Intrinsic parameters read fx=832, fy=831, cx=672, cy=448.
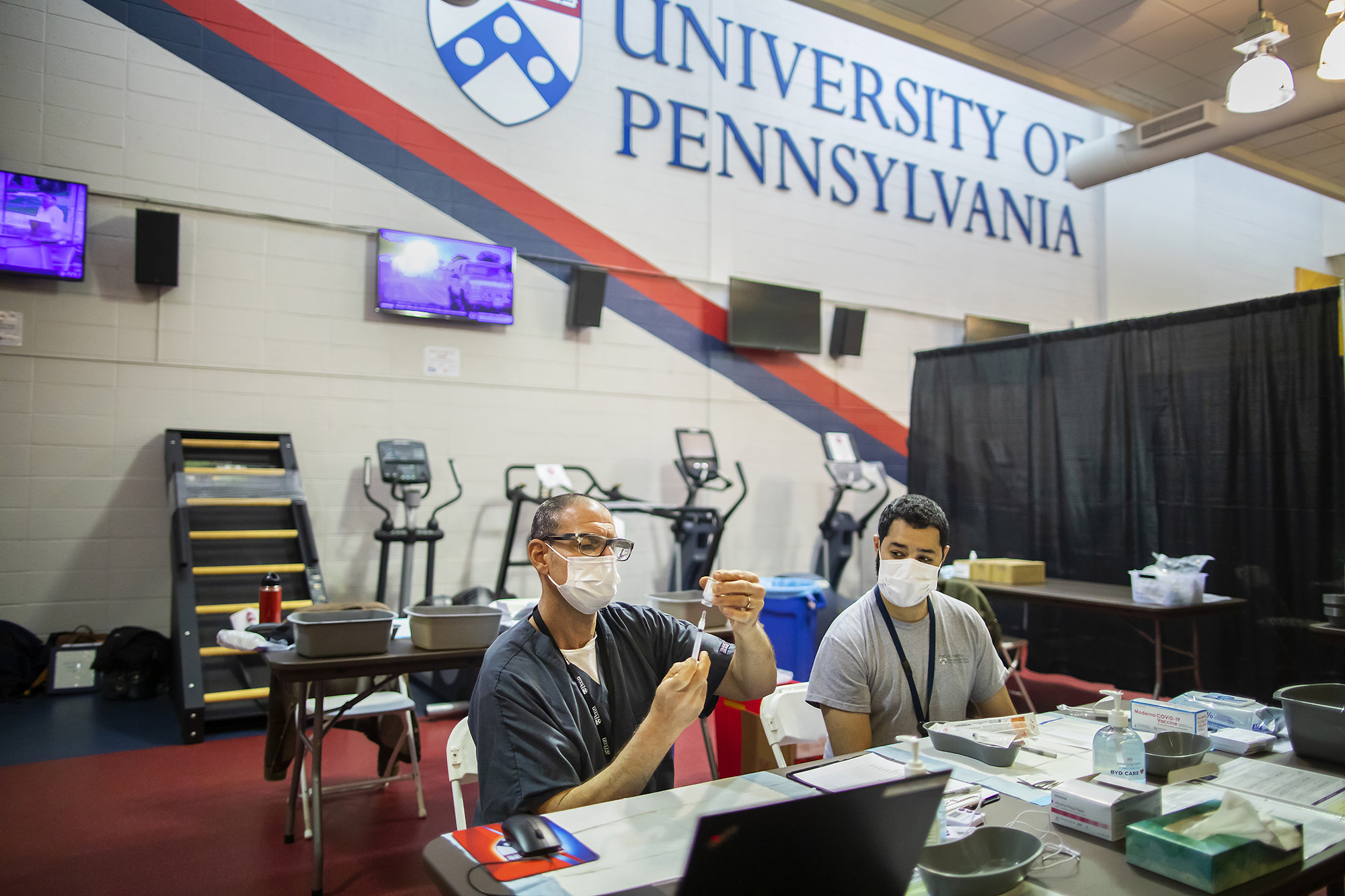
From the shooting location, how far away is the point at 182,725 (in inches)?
158

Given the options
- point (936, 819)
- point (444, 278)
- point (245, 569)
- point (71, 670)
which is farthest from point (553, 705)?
point (444, 278)

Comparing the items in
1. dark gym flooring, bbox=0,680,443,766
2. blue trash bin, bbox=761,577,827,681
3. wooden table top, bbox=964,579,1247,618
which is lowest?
dark gym flooring, bbox=0,680,443,766

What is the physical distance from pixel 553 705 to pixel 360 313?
4.71m

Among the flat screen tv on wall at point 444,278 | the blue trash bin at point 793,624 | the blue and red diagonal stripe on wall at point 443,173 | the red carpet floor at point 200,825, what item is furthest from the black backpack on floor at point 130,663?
the blue trash bin at point 793,624

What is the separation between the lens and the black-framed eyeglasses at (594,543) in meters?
1.86

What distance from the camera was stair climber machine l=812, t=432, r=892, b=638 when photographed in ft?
22.3

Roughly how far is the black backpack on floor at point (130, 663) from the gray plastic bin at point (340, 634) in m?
2.58

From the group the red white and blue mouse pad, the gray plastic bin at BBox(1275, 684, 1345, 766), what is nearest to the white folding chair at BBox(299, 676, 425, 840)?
the red white and blue mouse pad

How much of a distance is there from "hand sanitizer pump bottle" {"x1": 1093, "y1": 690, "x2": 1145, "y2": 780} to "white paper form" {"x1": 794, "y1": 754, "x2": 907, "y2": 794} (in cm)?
41

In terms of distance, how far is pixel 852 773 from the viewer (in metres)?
1.66

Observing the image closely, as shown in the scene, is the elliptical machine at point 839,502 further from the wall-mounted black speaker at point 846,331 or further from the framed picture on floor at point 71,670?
the framed picture on floor at point 71,670

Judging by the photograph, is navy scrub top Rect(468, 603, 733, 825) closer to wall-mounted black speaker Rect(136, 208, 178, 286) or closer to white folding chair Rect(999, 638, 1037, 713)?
white folding chair Rect(999, 638, 1037, 713)

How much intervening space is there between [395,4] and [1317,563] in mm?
6611

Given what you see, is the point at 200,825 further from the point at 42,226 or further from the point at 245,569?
the point at 42,226
